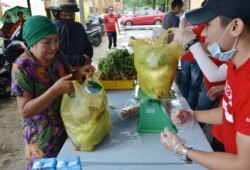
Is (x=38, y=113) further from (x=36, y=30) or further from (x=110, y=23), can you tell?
(x=110, y=23)

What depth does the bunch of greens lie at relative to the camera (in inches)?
85.9

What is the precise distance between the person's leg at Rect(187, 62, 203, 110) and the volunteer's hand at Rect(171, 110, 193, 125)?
1.91 meters

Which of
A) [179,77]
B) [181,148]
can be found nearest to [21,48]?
[179,77]

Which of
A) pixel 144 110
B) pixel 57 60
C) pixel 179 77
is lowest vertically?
pixel 179 77

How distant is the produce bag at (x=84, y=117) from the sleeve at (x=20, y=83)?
214 mm

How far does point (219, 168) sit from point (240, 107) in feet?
0.75

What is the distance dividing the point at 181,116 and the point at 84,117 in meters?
0.51

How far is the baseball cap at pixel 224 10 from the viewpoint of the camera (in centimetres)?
90

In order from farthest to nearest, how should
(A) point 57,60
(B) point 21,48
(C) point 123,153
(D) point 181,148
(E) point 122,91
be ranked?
(B) point 21,48 < (E) point 122,91 < (A) point 57,60 < (C) point 123,153 < (D) point 181,148

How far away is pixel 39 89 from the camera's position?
1522 millimetres

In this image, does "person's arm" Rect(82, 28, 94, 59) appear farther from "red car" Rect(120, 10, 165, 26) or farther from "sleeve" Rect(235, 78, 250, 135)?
"red car" Rect(120, 10, 165, 26)

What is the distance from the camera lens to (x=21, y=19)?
6297 millimetres

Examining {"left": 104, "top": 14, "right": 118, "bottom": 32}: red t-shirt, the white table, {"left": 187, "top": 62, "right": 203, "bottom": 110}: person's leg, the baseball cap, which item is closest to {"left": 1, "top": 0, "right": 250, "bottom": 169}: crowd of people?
the baseball cap

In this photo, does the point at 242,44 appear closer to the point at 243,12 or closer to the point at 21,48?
the point at 243,12
